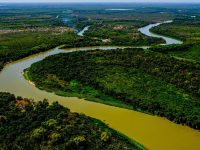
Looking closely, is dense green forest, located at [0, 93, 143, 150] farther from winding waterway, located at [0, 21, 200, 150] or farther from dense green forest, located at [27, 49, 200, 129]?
dense green forest, located at [27, 49, 200, 129]

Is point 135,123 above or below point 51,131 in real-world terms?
below

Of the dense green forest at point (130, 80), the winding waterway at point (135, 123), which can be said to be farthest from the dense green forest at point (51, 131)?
the dense green forest at point (130, 80)

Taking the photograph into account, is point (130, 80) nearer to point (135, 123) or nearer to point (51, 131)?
point (135, 123)

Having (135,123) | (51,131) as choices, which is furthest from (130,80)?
(51,131)

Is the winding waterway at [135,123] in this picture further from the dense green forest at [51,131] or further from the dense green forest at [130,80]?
the dense green forest at [51,131]

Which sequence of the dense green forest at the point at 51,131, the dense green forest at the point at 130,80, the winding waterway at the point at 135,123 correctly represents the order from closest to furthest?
the dense green forest at the point at 51,131 → the winding waterway at the point at 135,123 → the dense green forest at the point at 130,80

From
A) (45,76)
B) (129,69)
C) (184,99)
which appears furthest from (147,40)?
(184,99)

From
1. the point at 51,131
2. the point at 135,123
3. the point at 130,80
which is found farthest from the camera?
the point at 130,80

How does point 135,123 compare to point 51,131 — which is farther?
point 135,123

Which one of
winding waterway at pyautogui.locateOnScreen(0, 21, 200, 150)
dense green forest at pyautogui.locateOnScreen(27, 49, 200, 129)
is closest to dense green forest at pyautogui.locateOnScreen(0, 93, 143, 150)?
winding waterway at pyautogui.locateOnScreen(0, 21, 200, 150)
